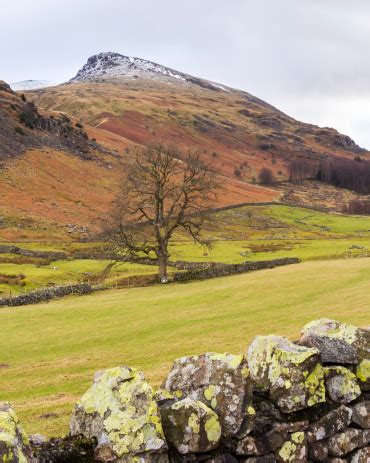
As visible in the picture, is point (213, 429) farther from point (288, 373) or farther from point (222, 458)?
point (288, 373)

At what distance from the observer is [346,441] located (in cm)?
1028

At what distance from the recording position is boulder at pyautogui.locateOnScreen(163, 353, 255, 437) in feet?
29.4

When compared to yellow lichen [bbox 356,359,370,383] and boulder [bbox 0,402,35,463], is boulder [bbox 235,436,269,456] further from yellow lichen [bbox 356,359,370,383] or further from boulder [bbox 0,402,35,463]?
boulder [bbox 0,402,35,463]

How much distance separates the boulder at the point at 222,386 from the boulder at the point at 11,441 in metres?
3.16

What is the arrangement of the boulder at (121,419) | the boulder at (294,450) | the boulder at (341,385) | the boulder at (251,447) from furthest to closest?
the boulder at (341,385) < the boulder at (294,450) < the boulder at (251,447) < the boulder at (121,419)

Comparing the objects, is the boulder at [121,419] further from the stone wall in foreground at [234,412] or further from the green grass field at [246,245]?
the green grass field at [246,245]

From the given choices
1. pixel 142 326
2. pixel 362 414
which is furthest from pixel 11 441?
pixel 142 326

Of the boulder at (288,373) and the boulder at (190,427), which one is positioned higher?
the boulder at (288,373)

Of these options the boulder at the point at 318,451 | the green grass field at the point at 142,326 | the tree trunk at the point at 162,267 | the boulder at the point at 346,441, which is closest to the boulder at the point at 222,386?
the boulder at the point at 318,451

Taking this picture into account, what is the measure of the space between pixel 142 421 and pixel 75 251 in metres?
76.1

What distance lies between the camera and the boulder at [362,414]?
1046 cm

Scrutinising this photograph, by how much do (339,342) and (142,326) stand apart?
68.7 ft

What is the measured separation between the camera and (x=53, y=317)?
35500 millimetres

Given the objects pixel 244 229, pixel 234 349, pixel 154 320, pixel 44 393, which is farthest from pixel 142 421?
pixel 244 229
